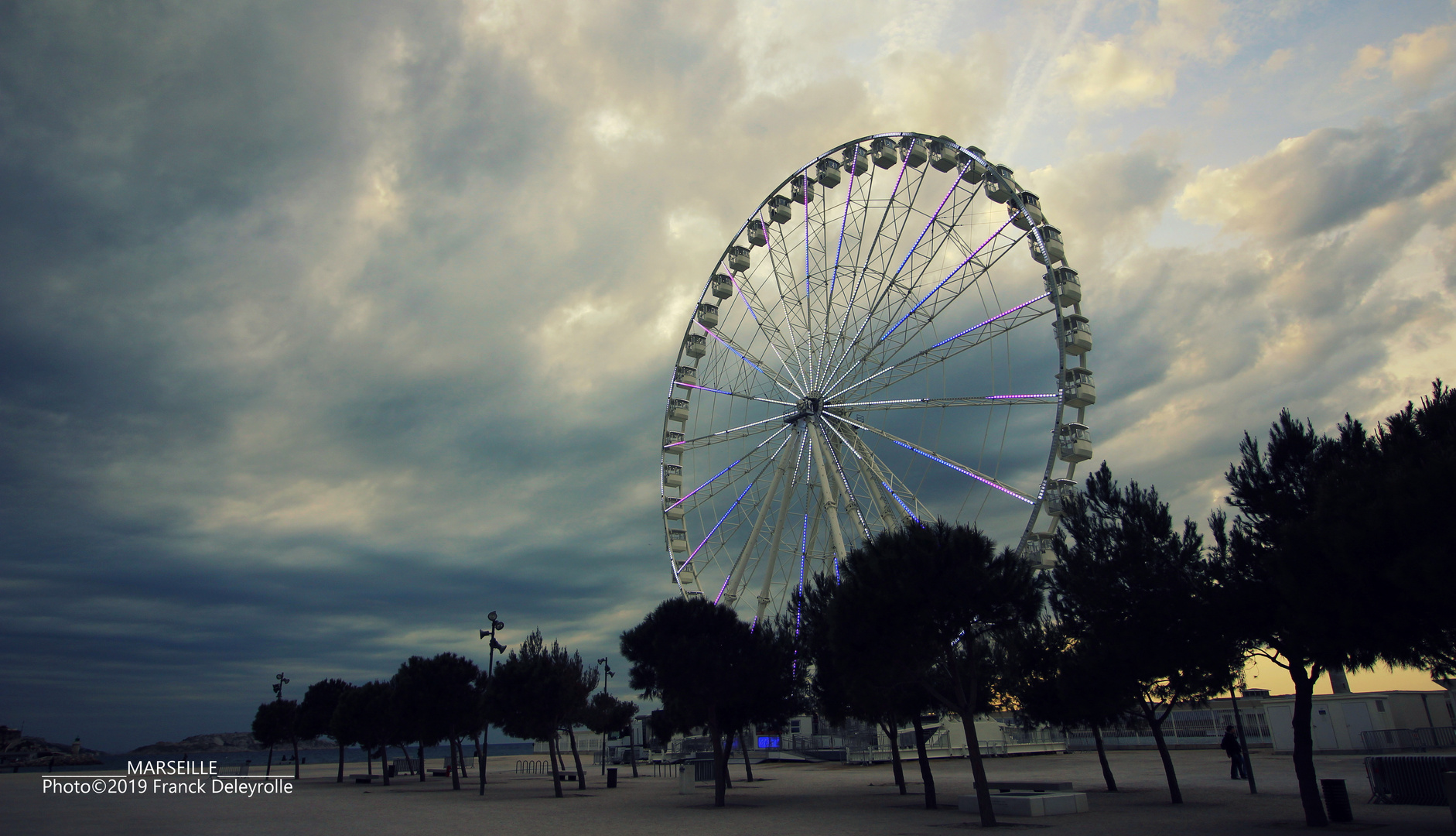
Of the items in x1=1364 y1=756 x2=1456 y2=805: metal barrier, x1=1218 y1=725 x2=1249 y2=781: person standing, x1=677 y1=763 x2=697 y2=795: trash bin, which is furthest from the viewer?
x1=677 y1=763 x2=697 y2=795: trash bin

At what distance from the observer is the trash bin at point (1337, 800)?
15.2m

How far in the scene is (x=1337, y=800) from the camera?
15242 millimetres

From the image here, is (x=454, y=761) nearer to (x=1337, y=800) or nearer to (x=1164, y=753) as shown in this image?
(x=1164, y=753)

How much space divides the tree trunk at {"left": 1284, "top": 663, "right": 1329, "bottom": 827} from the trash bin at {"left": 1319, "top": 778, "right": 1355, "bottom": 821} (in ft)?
0.56

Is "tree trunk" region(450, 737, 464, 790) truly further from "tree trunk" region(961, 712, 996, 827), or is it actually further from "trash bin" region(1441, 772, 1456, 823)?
"trash bin" region(1441, 772, 1456, 823)

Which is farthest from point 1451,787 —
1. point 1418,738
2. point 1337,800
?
point 1418,738

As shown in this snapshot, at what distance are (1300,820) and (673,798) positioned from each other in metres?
18.8

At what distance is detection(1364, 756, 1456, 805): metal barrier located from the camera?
17438 millimetres

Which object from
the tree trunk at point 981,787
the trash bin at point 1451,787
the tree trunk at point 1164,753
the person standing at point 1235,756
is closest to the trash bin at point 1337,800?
the trash bin at point 1451,787

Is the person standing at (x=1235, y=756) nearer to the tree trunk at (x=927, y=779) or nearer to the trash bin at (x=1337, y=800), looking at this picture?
the tree trunk at (x=927, y=779)

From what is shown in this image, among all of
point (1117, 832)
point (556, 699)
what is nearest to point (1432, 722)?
point (1117, 832)

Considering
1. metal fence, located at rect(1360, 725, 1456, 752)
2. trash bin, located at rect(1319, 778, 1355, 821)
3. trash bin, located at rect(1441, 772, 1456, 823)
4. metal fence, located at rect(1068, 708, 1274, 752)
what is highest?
trash bin, located at rect(1441, 772, 1456, 823)

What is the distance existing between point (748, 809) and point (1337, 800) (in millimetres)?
13734

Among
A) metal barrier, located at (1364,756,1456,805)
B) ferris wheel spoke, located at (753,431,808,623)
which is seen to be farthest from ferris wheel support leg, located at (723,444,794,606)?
metal barrier, located at (1364,756,1456,805)
